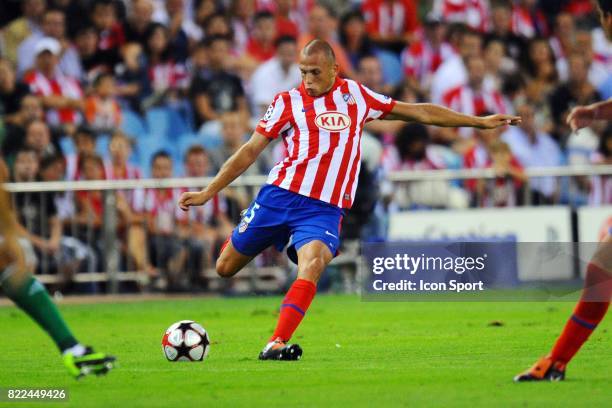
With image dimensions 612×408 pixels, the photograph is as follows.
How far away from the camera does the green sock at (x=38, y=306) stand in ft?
27.9

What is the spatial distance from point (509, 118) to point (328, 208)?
1669mm

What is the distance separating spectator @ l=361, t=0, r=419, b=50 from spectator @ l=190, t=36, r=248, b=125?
3.37m

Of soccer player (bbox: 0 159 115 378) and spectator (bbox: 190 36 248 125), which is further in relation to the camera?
spectator (bbox: 190 36 248 125)

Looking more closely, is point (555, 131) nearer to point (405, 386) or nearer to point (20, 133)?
point (20, 133)

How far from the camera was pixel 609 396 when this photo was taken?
795 cm

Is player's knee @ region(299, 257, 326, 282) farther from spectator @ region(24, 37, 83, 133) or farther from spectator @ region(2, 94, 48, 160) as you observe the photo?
spectator @ region(24, 37, 83, 133)

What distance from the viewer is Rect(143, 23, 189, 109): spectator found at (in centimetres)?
2102

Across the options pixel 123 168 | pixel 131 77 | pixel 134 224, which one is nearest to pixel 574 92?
pixel 131 77

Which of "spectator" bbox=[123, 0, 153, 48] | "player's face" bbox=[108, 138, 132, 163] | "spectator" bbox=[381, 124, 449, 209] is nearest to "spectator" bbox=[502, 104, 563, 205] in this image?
"spectator" bbox=[381, 124, 449, 209]

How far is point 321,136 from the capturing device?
11.2m

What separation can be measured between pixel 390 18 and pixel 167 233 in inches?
267

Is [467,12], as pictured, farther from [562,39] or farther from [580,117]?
[580,117]

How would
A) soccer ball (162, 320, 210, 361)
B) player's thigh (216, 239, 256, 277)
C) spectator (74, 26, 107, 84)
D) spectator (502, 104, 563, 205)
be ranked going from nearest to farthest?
soccer ball (162, 320, 210, 361)
player's thigh (216, 239, 256, 277)
spectator (74, 26, 107, 84)
spectator (502, 104, 563, 205)

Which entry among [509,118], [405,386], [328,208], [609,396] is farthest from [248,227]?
[609,396]
